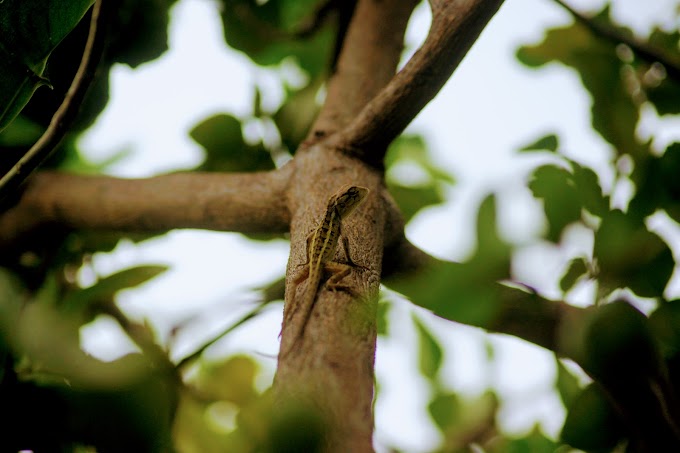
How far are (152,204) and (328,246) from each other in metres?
0.67

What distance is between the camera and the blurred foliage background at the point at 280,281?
110 cm

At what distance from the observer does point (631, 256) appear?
1.43m

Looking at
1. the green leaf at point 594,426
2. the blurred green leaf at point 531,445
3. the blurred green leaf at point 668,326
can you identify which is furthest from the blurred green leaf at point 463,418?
the blurred green leaf at point 668,326

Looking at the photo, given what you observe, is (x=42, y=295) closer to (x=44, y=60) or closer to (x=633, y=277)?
(x=44, y=60)

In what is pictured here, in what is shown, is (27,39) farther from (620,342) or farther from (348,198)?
(620,342)

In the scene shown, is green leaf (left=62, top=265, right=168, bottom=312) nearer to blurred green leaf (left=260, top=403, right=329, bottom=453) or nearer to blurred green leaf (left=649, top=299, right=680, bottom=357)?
blurred green leaf (left=260, top=403, right=329, bottom=453)

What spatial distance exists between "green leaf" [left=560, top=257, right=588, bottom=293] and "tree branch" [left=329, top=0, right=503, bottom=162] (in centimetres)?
59

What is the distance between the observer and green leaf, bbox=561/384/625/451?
5.33ft

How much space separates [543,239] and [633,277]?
0.76 ft

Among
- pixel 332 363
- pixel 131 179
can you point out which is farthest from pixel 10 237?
pixel 332 363

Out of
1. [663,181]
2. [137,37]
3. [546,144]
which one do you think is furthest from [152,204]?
[663,181]

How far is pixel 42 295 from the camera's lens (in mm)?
1790

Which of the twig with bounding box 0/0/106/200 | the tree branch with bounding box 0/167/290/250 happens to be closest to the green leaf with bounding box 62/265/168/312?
the tree branch with bounding box 0/167/290/250

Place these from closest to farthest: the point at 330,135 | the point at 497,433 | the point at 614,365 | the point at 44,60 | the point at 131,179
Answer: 1. the point at 614,365
2. the point at 44,60
3. the point at 330,135
4. the point at 131,179
5. the point at 497,433
